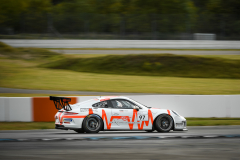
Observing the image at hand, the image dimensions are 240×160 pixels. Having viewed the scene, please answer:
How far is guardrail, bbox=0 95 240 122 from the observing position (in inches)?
463

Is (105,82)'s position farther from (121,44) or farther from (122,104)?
(122,104)

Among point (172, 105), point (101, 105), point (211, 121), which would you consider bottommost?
point (211, 121)

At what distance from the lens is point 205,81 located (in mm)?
20266

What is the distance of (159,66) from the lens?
76.3 ft

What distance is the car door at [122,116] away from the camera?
912 cm

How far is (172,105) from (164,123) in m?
3.08

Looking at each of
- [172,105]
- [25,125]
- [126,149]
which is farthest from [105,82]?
[126,149]

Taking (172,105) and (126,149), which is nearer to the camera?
(126,149)

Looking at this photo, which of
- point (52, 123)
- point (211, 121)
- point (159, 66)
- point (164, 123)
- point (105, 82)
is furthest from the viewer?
point (159, 66)

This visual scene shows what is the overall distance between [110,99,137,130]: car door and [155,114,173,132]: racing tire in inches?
26.1

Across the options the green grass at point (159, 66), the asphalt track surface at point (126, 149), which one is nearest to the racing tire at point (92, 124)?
the asphalt track surface at point (126, 149)

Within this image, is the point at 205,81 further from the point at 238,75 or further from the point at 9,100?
the point at 9,100

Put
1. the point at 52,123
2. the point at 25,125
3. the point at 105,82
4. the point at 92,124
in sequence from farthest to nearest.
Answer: the point at 105,82, the point at 52,123, the point at 25,125, the point at 92,124

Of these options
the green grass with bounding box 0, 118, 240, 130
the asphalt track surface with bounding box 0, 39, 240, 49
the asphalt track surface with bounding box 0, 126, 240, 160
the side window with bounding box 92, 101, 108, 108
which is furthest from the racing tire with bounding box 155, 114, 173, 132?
the asphalt track surface with bounding box 0, 39, 240, 49
